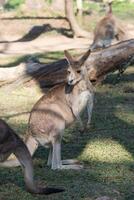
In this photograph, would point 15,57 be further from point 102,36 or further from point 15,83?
point 15,83

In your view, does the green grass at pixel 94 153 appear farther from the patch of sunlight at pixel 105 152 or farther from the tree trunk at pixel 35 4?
the tree trunk at pixel 35 4

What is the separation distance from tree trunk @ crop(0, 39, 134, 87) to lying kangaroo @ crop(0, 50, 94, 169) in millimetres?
2615

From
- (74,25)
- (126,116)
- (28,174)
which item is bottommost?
(74,25)

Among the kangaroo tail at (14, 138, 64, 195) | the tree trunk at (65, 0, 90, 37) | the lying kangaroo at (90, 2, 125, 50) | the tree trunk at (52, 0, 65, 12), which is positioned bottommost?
the tree trunk at (52, 0, 65, 12)

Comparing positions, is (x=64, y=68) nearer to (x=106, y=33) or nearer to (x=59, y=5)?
(x=106, y=33)

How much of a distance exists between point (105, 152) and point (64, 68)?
303 centimetres

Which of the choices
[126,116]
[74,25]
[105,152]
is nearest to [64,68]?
[126,116]

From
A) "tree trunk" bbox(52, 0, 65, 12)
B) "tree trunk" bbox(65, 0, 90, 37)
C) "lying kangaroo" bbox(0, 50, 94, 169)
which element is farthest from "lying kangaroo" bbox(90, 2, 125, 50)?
"lying kangaroo" bbox(0, 50, 94, 169)

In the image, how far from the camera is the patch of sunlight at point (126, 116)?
676cm

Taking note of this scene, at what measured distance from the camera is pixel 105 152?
5.58 metres

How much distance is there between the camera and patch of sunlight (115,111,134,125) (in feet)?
22.2

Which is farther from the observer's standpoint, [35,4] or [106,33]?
[35,4]

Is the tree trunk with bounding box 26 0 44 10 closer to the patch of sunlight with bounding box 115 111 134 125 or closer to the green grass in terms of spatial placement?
the green grass

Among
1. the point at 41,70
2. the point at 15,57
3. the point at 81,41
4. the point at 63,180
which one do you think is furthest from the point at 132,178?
the point at 81,41
